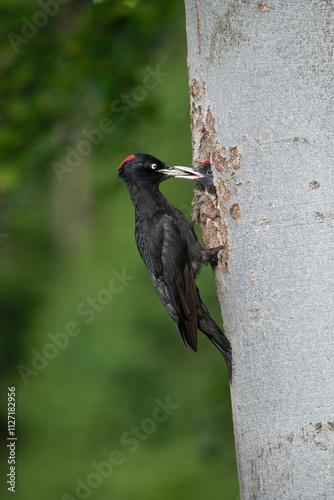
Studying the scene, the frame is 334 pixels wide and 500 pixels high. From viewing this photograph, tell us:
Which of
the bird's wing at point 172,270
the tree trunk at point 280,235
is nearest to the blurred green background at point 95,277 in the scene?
the bird's wing at point 172,270

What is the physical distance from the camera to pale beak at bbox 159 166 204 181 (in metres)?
3.54

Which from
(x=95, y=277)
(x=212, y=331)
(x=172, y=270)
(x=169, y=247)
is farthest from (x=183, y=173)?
(x=95, y=277)

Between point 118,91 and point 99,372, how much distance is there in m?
5.85

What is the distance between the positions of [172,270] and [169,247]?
0.15m

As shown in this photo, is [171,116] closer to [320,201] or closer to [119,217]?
[119,217]

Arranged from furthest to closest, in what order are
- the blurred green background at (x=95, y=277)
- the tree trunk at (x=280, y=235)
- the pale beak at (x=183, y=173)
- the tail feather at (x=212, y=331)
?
the blurred green background at (x=95, y=277), the pale beak at (x=183, y=173), the tail feather at (x=212, y=331), the tree trunk at (x=280, y=235)

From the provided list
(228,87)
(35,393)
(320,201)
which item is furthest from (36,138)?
(35,393)

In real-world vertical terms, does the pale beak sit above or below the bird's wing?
above

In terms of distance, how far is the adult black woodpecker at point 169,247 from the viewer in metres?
3.85

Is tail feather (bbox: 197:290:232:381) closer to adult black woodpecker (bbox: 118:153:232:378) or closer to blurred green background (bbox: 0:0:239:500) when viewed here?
adult black woodpecker (bbox: 118:153:232:378)

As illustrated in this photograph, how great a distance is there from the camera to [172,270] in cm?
404

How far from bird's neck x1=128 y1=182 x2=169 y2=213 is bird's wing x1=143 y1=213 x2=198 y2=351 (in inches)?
4.6

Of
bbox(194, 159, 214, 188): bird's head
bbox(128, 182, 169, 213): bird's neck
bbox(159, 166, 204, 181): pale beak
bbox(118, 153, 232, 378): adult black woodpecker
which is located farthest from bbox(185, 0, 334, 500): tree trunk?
bbox(128, 182, 169, 213): bird's neck

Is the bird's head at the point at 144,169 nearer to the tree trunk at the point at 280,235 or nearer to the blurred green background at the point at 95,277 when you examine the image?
the blurred green background at the point at 95,277
